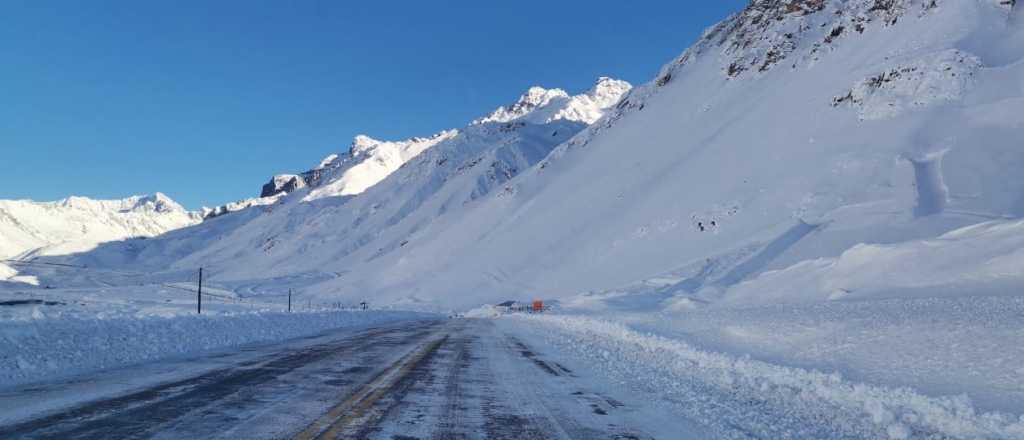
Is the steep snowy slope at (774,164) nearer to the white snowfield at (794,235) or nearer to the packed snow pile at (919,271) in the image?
the white snowfield at (794,235)

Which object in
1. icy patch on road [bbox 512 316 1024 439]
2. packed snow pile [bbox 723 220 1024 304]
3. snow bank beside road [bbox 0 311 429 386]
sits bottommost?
icy patch on road [bbox 512 316 1024 439]

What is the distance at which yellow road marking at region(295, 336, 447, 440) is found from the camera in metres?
6.22

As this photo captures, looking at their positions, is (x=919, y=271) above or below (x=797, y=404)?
above

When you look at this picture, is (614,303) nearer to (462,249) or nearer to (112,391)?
(112,391)

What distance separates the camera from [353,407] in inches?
295

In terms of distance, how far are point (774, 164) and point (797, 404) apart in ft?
185

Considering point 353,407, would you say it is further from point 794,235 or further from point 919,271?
point 794,235

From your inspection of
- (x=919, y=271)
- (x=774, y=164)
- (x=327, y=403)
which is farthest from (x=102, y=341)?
(x=774, y=164)

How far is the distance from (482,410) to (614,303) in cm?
3773

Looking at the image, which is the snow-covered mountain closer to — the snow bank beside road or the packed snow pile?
the packed snow pile

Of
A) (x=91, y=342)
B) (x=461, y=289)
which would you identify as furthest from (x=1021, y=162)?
(x=461, y=289)

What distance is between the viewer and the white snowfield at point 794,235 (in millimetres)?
10038

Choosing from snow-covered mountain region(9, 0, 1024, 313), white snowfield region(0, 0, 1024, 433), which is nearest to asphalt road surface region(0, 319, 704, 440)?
white snowfield region(0, 0, 1024, 433)

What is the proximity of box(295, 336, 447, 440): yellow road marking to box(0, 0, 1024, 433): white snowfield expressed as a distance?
3.96 m
